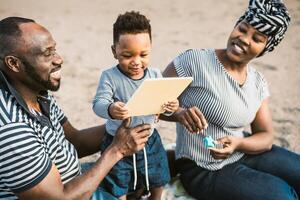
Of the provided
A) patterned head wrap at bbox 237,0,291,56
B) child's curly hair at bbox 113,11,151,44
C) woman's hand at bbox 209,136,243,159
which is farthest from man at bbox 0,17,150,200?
patterned head wrap at bbox 237,0,291,56

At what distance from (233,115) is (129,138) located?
0.75 m

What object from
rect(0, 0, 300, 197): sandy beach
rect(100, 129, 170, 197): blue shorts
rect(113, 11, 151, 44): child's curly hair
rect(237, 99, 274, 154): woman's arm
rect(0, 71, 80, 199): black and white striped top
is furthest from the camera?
rect(0, 0, 300, 197): sandy beach

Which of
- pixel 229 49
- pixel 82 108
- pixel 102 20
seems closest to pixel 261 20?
pixel 229 49

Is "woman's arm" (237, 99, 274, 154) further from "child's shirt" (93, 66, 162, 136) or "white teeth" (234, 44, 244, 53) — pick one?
"child's shirt" (93, 66, 162, 136)

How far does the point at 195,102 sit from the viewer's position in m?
2.52

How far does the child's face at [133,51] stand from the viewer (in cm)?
216

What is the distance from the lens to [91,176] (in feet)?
6.41

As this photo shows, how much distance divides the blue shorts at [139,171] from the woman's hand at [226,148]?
11.9 inches

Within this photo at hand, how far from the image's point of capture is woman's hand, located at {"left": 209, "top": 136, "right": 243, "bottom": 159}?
2414 mm

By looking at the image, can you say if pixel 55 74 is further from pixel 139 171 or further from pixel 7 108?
pixel 139 171

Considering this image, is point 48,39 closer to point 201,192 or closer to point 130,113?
point 130,113

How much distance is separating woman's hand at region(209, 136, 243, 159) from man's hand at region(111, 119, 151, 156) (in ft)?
1.66

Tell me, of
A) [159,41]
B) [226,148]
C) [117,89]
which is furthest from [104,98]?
[159,41]

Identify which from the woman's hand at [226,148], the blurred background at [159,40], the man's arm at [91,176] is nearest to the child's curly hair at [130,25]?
the man's arm at [91,176]
